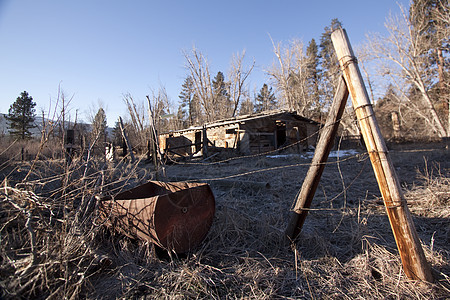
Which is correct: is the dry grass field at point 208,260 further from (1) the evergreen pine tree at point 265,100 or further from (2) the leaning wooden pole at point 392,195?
(1) the evergreen pine tree at point 265,100

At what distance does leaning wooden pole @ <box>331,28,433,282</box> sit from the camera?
1.88 meters

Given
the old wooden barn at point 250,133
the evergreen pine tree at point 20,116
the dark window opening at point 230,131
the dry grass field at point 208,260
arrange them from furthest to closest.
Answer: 1. the evergreen pine tree at point 20,116
2. the dark window opening at point 230,131
3. the old wooden barn at point 250,133
4. the dry grass field at point 208,260

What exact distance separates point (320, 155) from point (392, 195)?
2.52ft

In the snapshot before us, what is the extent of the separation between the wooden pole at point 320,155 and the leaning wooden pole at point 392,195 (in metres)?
0.23

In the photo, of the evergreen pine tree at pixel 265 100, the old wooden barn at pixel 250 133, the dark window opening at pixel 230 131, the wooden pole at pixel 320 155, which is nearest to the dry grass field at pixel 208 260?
the wooden pole at pixel 320 155

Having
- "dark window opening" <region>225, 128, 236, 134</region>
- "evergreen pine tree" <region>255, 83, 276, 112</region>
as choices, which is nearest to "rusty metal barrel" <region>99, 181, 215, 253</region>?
"dark window opening" <region>225, 128, 236, 134</region>

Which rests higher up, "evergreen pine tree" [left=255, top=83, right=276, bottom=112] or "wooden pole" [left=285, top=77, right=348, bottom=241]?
"evergreen pine tree" [left=255, top=83, right=276, bottom=112]

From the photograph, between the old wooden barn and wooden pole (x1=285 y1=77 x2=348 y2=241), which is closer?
wooden pole (x1=285 y1=77 x2=348 y2=241)

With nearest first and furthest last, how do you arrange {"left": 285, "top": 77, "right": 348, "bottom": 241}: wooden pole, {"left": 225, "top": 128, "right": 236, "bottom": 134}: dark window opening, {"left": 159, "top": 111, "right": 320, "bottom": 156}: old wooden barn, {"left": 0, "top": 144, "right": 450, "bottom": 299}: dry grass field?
1. {"left": 0, "top": 144, "right": 450, "bottom": 299}: dry grass field
2. {"left": 285, "top": 77, "right": 348, "bottom": 241}: wooden pole
3. {"left": 159, "top": 111, "right": 320, "bottom": 156}: old wooden barn
4. {"left": 225, "top": 128, "right": 236, "bottom": 134}: dark window opening

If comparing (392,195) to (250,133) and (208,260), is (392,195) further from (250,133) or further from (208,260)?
(250,133)

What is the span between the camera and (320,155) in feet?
8.06

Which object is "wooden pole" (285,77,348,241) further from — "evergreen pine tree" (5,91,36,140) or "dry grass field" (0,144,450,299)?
"evergreen pine tree" (5,91,36,140)

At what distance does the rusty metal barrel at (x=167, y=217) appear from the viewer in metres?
2.39

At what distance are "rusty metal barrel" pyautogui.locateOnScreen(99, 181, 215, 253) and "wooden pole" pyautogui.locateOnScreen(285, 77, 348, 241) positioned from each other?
3.69ft
